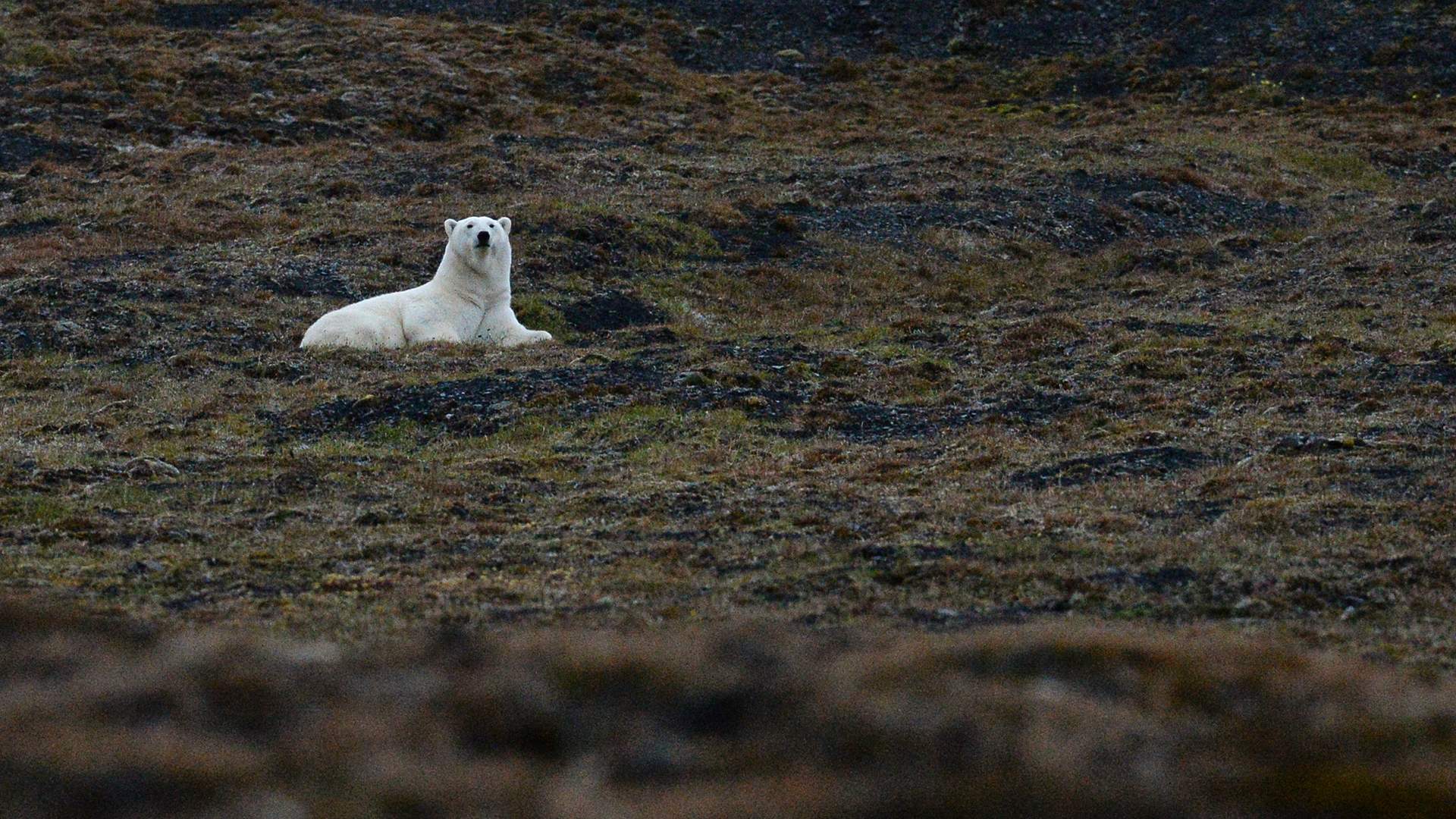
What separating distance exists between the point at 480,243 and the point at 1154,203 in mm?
14233

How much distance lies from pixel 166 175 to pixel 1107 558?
2540 cm

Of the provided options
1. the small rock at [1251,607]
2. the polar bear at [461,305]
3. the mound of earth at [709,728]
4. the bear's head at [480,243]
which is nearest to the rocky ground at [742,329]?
the small rock at [1251,607]

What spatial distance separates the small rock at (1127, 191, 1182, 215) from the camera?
27422 millimetres

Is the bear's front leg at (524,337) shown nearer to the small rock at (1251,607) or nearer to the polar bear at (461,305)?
the polar bear at (461,305)

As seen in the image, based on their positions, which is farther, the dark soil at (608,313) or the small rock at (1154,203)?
the small rock at (1154,203)

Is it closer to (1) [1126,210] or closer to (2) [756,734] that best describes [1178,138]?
(1) [1126,210]

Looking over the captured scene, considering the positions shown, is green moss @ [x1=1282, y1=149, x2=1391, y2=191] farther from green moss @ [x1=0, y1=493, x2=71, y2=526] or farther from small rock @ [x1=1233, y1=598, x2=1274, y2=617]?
green moss @ [x1=0, y1=493, x2=71, y2=526]

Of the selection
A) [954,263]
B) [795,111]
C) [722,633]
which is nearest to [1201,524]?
[722,633]

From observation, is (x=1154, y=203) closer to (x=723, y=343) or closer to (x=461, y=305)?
(x=723, y=343)

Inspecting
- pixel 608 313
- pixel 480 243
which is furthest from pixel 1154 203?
pixel 480 243

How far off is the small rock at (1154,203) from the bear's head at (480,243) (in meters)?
13.4

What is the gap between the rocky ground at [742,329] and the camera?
26.2 ft

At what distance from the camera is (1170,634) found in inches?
251

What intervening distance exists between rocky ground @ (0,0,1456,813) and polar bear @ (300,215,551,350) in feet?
3.09
